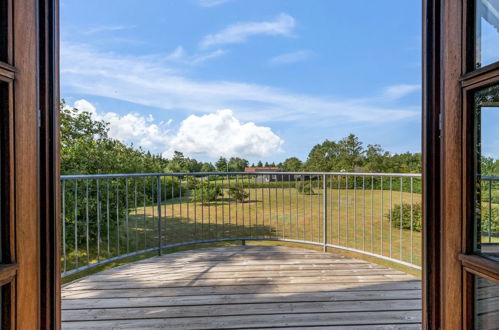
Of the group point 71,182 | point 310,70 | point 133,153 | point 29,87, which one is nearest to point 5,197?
point 29,87

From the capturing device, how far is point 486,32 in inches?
28.6

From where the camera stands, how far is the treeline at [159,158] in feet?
15.2

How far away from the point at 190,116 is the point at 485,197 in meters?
8.69

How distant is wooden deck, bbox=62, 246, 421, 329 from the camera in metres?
1.76

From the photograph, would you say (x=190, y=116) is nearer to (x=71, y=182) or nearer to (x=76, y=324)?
(x=71, y=182)

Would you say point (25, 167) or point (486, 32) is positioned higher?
point (486, 32)

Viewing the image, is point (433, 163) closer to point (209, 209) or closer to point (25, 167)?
point (25, 167)

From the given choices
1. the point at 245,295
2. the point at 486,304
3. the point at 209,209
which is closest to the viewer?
the point at 486,304

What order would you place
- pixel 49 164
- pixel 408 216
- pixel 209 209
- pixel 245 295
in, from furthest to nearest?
1. pixel 408 216
2. pixel 209 209
3. pixel 245 295
4. pixel 49 164

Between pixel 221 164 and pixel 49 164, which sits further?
pixel 221 164

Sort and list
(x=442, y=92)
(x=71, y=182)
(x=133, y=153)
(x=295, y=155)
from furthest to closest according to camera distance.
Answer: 1. (x=295, y=155)
2. (x=133, y=153)
3. (x=71, y=182)
4. (x=442, y=92)

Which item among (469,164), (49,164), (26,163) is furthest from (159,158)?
(469,164)

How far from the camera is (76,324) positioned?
174 cm

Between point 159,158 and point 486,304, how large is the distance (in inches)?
276
